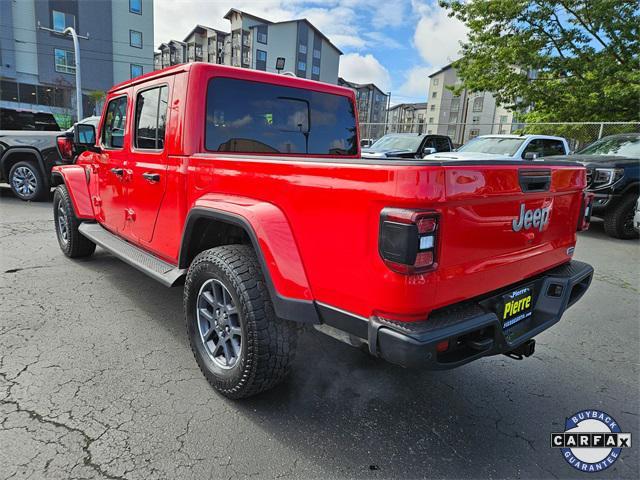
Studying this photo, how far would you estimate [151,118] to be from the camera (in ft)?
11.1

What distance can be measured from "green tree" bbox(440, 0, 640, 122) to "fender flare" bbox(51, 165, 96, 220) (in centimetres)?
1531

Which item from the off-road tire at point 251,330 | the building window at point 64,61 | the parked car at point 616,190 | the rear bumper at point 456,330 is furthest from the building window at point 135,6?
the rear bumper at point 456,330

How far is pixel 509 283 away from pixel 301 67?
215ft

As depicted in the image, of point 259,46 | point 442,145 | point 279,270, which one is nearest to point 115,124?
point 279,270

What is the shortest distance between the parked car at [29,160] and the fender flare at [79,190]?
4581mm

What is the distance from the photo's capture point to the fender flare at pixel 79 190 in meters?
4.75

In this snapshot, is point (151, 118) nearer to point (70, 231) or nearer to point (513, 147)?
point (70, 231)

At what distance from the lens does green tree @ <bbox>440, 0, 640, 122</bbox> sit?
46.3 ft

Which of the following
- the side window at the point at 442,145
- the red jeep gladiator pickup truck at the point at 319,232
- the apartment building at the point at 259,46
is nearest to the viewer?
the red jeep gladiator pickup truck at the point at 319,232

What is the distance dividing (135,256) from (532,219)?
9.73 ft

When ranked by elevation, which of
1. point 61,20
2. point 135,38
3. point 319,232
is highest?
point 61,20

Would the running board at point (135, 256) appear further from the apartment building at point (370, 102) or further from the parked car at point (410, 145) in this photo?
the apartment building at point (370, 102)

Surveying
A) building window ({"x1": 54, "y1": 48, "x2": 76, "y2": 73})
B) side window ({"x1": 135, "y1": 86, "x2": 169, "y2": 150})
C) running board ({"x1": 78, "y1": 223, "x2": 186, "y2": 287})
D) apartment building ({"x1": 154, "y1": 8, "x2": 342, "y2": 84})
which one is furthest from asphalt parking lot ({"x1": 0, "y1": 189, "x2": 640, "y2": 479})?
apartment building ({"x1": 154, "y1": 8, "x2": 342, "y2": 84})

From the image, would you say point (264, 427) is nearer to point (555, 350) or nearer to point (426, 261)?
point (426, 261)
